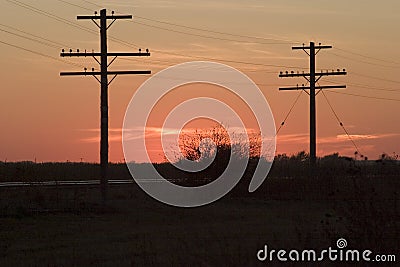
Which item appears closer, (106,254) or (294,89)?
(106,254)

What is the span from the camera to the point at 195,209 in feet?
133

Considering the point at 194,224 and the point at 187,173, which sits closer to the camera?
the point at 194,224

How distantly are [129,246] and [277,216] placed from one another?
509 inches

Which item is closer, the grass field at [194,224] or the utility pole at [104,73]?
the grass field at [194,224]

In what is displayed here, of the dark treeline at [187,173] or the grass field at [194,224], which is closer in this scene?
the grass field at [194,224]

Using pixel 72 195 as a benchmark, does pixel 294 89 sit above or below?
above

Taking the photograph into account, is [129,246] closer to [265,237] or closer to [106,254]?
[106,254]

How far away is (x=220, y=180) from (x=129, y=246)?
92.2ft

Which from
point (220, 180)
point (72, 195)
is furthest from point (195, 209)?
point (220, 180)

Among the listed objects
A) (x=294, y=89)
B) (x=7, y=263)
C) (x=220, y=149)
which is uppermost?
(x=294, y=89)

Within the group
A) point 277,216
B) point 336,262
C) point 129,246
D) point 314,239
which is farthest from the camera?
point 277,216

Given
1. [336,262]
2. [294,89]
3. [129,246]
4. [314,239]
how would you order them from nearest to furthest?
[336,262] → [314,239] → [129,246] → [294,89]

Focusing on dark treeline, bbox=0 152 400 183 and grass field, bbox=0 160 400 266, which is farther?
dark treeline, bbox=0 152 400 183

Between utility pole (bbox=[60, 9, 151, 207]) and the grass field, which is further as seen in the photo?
utility pole (bbox=[60, 9, 151, 207])
